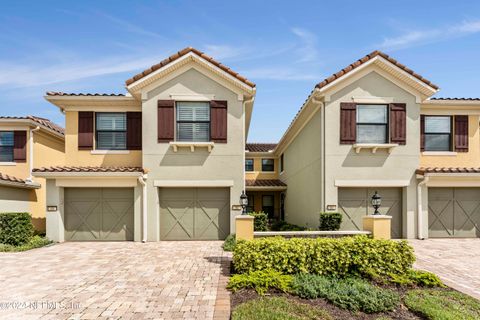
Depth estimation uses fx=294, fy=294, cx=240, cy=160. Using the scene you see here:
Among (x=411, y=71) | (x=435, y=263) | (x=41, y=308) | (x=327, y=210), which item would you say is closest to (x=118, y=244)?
(x=41, y=308)

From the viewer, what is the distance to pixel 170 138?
1263 cm

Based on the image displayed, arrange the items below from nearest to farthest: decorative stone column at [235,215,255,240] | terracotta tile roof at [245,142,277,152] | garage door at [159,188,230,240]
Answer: decorative stone column at [235,215,255,240] < garage door at [159,188,230,240] < terracotta tile roof at [245,142,277,152]

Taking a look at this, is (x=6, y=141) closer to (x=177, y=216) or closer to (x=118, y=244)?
(x=118, y=244)

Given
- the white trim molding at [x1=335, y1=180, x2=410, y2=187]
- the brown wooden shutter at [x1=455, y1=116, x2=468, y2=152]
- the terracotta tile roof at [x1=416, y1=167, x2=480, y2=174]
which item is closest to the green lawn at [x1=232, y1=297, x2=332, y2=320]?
the white trim molding at [x1=335, y1=180, x2=410, y2=187]

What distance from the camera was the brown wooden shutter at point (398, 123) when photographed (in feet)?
42.0

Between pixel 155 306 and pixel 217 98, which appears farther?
pixel 217 98

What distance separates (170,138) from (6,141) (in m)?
9.92

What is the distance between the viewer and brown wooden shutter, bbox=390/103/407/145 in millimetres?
12805

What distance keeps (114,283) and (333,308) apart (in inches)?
194

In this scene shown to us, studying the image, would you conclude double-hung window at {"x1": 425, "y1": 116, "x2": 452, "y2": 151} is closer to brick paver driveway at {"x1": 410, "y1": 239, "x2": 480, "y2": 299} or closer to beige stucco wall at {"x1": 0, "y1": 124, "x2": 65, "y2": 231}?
brick paver driveway at {"x1": 410, "y1": 239, "x2": 480, "y2": 299}

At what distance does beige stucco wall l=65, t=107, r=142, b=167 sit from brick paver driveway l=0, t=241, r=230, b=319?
3979 millimetres

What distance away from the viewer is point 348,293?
5.84 meters

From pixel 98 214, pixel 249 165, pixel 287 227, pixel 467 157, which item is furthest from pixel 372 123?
pixel 249 165

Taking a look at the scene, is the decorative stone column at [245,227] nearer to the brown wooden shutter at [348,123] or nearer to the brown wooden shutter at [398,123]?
the brown wooden shutter at [348,123]
